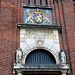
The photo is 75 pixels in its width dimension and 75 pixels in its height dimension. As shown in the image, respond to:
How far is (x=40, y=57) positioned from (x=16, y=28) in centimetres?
255

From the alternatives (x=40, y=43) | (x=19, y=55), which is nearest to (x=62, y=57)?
(x=40, y=43)

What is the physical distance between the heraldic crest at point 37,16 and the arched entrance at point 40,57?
7.28 ft

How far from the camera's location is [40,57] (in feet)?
33.0

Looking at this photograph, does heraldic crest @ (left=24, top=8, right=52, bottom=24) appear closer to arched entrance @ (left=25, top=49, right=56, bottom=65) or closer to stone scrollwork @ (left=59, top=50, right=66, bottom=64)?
arched entrance @ (left=25, top=49, right=56, bottom=65)

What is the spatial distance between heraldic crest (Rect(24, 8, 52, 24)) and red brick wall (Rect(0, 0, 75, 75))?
44 cm

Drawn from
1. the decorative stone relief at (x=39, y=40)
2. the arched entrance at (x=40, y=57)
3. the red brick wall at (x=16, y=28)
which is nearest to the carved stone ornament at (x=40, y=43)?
the decorative stone relief at (x=39, y=40)

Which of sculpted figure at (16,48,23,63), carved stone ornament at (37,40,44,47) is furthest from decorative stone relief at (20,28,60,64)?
sculpted figure at (16,48,23,63)

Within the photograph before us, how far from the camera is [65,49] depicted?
33.7 feet

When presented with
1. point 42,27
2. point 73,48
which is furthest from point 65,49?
point 42,27

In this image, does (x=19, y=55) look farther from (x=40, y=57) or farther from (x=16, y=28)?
(x=16, y=28)

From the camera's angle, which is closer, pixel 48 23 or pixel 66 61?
pixel 66 61

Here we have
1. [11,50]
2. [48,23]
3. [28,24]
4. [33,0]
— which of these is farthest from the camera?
[33,0]

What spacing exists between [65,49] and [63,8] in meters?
3.20

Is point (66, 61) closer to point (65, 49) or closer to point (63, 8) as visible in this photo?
point (65, 49)
